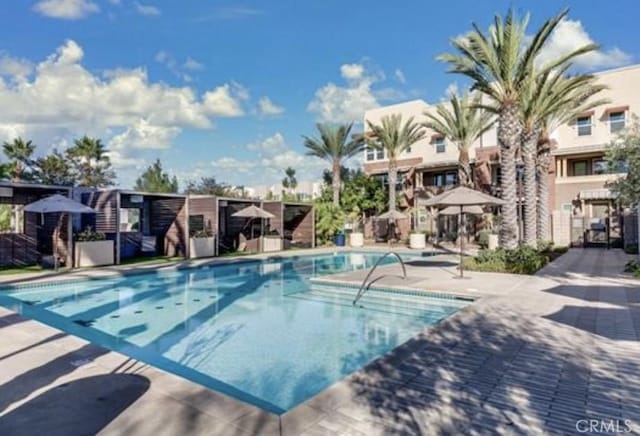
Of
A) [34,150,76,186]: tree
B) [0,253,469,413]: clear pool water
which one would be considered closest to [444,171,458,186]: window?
[0,253,469,413]: clear pool water

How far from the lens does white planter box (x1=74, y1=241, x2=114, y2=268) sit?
16.8 meters

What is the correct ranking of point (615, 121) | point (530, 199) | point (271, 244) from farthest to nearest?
point (615, 121)
point (271, 244)
point (530, 199)

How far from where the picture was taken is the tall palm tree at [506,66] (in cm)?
1464

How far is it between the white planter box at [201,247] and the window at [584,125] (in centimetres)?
2394

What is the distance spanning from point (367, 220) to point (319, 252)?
11.0 m

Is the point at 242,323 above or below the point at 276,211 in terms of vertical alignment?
below

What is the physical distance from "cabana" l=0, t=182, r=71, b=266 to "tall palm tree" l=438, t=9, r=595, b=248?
1572 centimetres

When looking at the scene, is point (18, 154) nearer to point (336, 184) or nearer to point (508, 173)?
point (336, 184)

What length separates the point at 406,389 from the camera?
4.64 m

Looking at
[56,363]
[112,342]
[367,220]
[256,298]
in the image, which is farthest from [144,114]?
[56,363]

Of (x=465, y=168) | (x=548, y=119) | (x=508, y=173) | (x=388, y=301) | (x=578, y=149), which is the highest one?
(x=548, y=119)

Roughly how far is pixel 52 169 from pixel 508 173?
40.6 metres

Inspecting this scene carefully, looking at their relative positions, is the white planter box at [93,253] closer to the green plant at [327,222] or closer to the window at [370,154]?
the green plant at [327,222]

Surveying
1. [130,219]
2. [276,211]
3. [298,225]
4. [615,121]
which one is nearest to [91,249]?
[130,219]
